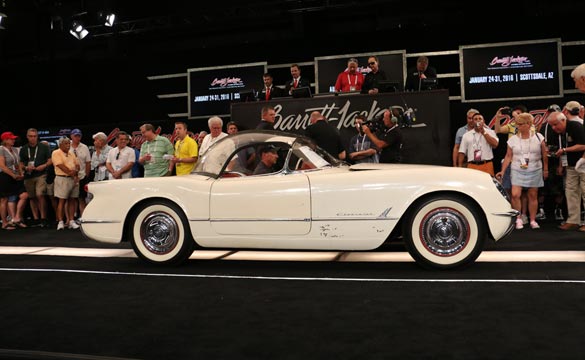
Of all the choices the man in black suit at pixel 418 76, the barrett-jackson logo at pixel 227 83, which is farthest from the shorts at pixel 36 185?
the man in black suit at pixel 418 76

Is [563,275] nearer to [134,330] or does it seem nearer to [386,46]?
[134,330]

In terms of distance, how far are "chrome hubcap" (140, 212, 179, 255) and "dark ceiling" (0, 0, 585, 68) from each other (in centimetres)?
938

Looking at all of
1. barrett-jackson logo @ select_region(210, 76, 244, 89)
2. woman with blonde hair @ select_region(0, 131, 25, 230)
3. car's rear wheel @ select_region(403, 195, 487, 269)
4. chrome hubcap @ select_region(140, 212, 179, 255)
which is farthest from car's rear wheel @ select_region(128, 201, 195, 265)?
barrett-jackson logo @ select_region(210, 76, 244, 89)

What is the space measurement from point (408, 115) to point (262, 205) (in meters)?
4.04

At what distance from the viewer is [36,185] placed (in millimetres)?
10055

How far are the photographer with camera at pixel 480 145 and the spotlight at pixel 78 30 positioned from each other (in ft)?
37.9

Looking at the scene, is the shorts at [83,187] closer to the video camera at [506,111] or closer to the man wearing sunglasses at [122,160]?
the man wearing sunglasses at [122,160]

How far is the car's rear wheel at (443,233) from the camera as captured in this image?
15.1ft

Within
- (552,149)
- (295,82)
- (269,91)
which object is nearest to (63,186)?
(269,91)

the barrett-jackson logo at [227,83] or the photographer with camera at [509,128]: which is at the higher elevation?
the barrett-jackson logo at [227,83]

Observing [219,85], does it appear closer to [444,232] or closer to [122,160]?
[122,160]

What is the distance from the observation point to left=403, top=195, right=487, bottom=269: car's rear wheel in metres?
4.62

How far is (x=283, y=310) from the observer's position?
3555mm

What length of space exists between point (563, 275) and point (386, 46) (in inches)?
409
